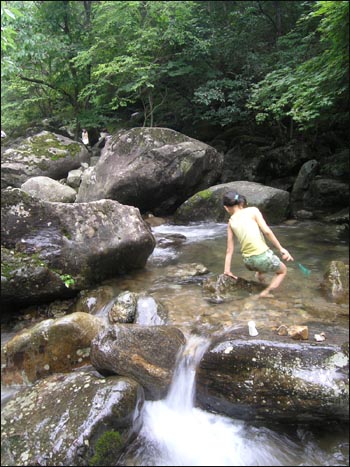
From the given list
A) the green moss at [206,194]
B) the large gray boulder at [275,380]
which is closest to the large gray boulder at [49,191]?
the green moss at [206,194]

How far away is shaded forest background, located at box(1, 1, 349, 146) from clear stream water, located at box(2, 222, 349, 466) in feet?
17.5

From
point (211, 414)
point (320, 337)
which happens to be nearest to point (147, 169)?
point (320, 337)

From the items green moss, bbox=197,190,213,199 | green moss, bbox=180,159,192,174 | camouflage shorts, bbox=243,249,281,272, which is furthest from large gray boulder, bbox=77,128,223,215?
camouflage shorts, bbox=243,249,281,272

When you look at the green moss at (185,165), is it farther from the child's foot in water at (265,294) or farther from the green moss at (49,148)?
the child's foot in water at (265,294)

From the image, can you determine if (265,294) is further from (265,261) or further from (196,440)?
(196,440)

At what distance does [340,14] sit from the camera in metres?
5.52

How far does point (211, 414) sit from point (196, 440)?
0.31 metres

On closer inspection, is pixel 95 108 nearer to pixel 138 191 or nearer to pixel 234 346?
pixel 138 191

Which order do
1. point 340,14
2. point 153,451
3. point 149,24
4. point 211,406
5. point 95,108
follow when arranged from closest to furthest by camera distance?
point 153,451
point 211,406
point 340,14
point 149,24
point 95,108

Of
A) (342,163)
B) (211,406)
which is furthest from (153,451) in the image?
(342,163)

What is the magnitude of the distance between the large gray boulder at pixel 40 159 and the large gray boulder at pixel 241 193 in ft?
20.3

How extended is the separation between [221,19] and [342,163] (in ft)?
24.6

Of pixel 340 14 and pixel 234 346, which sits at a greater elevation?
pixel 340 14

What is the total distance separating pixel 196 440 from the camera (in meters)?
3.75
